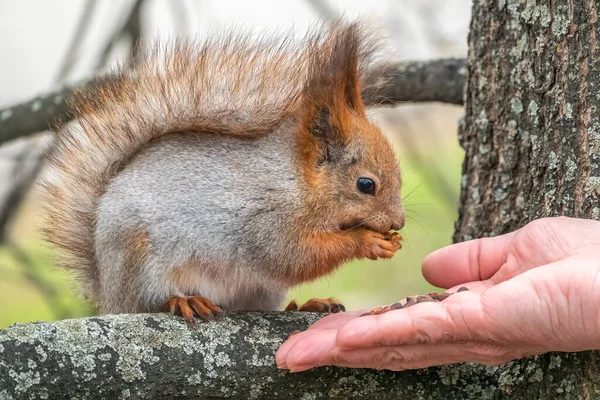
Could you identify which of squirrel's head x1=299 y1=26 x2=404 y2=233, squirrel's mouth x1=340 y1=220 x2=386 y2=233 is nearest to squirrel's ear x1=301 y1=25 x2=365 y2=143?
squirrel's head x1=299 y1=26 x2=404 y2=233

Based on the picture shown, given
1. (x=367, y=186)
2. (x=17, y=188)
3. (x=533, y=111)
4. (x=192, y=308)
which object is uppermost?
(x=17, y=188)

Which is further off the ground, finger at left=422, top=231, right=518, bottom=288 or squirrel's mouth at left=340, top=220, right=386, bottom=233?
squirrel's mouth at left=340, top=220, right=386, bottom=233

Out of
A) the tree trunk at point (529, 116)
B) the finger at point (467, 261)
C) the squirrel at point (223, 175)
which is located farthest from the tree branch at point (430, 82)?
the finger at point (467, 261)

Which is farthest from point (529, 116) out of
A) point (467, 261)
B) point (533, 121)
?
point (467, 261)

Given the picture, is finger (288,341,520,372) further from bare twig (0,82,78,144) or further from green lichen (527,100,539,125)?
bare twig (0,82,78,144)

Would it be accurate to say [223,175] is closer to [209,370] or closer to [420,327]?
[209,370]

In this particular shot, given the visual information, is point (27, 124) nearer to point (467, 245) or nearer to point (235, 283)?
point (235, 283)

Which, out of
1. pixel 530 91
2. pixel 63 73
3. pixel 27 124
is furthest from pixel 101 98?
pixel 530 91

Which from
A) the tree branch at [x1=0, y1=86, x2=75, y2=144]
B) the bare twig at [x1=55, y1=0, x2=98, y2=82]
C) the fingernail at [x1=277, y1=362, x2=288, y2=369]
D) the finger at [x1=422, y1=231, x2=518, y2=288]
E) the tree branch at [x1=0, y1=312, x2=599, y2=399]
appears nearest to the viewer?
the tree branch at [x1=0, y1=312, x2=599, y2=399]
